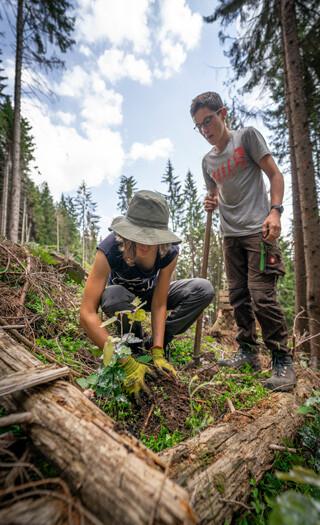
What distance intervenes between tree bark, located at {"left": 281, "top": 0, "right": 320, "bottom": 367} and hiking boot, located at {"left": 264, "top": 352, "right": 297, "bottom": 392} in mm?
1344

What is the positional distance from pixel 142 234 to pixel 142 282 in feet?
2.22

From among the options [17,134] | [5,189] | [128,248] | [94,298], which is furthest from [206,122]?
[5,189]

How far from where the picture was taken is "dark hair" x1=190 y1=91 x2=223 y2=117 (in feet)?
8.53

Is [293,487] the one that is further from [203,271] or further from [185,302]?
[203,271]

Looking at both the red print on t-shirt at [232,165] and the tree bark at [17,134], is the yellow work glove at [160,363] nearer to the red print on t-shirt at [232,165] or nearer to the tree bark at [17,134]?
the red print on t-shirt at [232,165]

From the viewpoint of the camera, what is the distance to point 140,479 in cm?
77

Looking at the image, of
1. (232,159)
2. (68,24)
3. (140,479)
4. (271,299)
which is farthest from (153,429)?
(68,24)

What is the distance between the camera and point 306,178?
3.96 m

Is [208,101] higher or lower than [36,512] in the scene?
higher

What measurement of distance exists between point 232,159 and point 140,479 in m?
2.69

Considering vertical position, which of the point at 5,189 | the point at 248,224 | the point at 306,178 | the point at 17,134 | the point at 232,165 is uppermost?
the point at 5,189

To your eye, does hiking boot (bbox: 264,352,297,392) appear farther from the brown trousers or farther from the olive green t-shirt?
the olive green t-shirt

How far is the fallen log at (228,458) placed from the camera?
106 cm

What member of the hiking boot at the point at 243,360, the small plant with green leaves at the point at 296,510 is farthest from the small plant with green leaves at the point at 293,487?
the hiking boot at the point at 243,360
